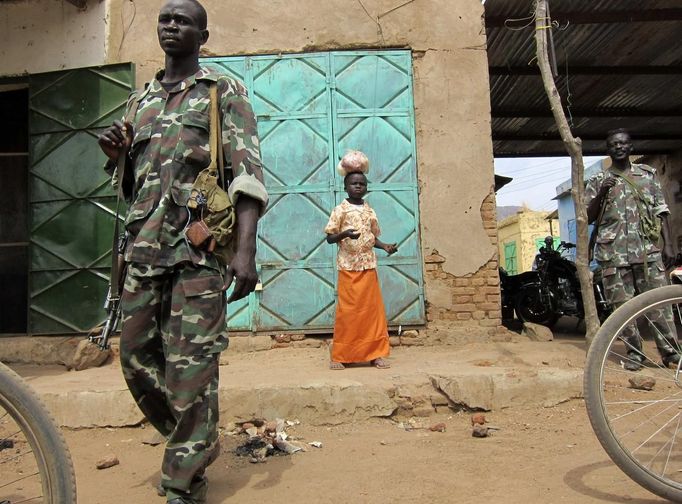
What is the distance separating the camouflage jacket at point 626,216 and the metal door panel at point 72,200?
442cm

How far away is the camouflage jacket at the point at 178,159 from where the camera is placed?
6.87 ft

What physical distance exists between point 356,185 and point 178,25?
2.51 m

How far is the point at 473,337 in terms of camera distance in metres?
5.17

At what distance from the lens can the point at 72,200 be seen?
547 cm

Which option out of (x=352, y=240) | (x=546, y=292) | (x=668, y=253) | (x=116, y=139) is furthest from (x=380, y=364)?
(x=546, y=292)

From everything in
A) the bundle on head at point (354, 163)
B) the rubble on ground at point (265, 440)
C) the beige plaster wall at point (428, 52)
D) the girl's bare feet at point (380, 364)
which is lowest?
the rubble on ground at point (265, 440)

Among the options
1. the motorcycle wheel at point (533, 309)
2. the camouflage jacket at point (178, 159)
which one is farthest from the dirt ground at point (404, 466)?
the motorcycle wheel at point (533, 309)

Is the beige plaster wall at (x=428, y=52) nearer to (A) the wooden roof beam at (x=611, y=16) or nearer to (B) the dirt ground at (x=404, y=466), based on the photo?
(A) the wooden roof beam at (x=611, y=16)

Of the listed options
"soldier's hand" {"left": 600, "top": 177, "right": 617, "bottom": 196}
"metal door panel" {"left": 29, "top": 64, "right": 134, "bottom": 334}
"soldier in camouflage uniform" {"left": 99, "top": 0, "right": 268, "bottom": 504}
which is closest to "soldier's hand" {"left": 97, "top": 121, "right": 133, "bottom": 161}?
"soldier in camouflage uniform" {"left": 99, "top": 0, "right": 268, "bottom": 504}

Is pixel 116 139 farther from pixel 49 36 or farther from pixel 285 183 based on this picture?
pixel 49 36

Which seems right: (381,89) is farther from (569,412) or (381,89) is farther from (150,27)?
(569,412)

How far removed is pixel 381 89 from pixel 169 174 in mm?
3615

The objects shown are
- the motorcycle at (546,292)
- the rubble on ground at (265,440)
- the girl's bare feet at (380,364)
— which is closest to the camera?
the rubble on ground at (265,440)

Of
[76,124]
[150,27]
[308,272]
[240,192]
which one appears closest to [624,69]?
[308,272]
